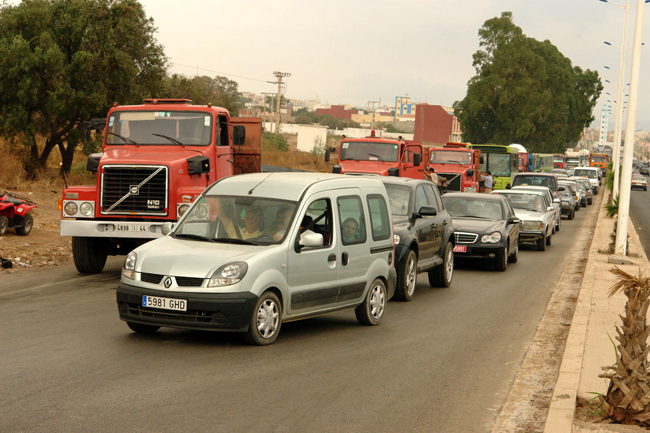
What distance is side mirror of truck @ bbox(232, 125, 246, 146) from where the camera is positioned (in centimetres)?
1477

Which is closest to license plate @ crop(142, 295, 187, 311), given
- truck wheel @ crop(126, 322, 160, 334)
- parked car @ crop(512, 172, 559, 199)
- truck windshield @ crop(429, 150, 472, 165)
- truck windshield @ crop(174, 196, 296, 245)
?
truck wheel @ crop(126, 322, 160, 334)

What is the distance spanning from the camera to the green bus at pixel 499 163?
42281 millimetres

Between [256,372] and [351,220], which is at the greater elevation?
[351,220]

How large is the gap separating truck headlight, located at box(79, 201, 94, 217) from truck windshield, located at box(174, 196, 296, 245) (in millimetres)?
4546

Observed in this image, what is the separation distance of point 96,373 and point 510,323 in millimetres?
5843

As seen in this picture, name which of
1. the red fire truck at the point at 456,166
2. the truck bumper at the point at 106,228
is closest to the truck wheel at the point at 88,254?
the truck bumper at the point at 106,228

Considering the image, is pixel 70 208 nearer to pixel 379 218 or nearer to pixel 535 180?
pixel 379 218

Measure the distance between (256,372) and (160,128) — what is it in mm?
8022

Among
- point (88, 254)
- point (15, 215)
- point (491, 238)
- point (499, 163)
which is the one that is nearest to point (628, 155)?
point (491, 238)

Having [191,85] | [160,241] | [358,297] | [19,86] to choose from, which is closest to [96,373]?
[160,241]

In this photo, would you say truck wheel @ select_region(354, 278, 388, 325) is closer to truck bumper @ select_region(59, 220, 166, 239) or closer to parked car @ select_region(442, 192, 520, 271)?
truck bumper @ select_region(59, 220, 166, 239)

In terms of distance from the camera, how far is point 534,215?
22922 mm

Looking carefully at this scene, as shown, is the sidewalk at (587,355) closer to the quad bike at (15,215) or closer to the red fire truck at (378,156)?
the red fire truck at (378,156)

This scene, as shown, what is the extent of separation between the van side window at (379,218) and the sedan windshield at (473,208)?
8.09 meters
